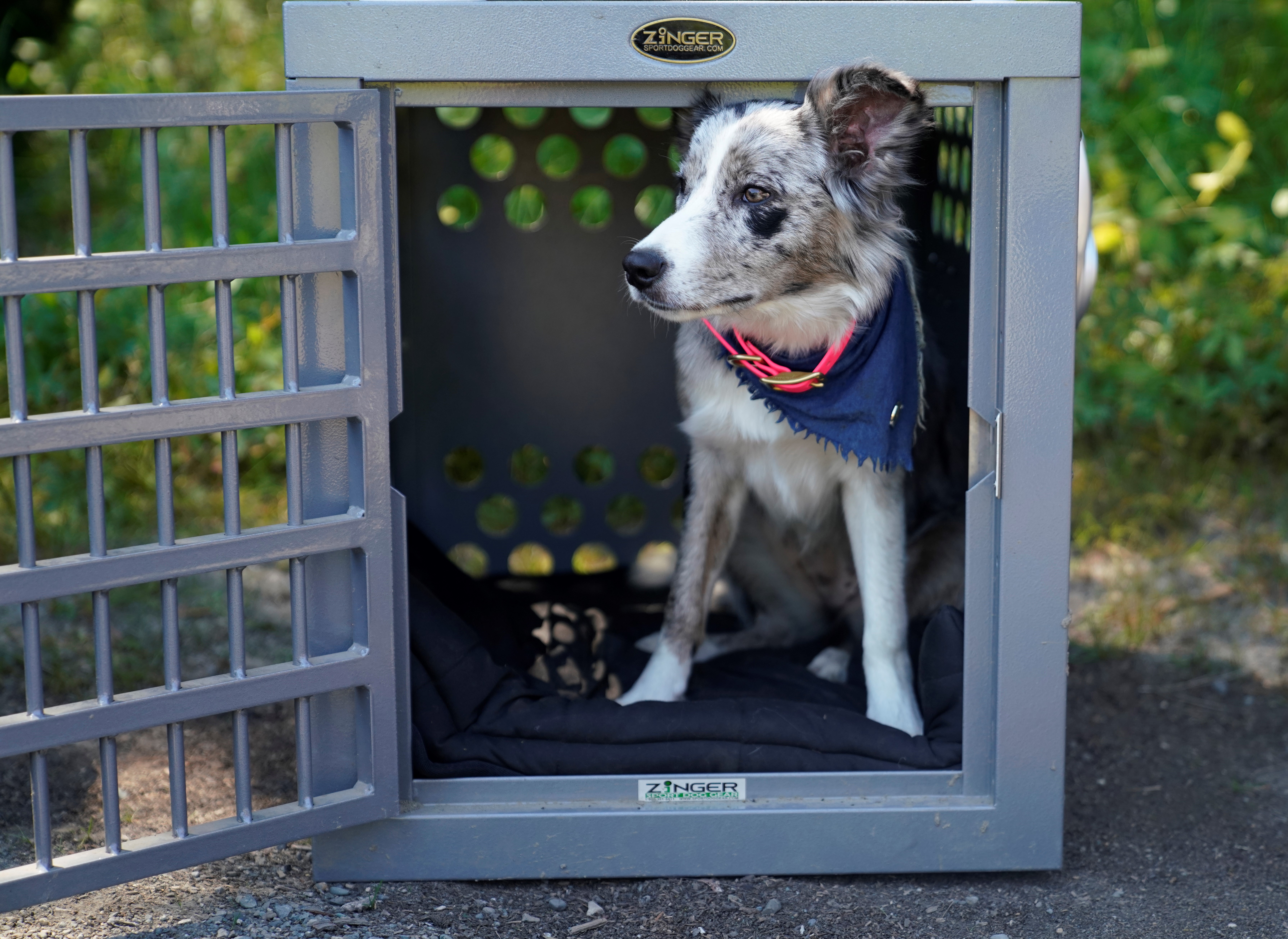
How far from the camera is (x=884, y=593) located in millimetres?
2332

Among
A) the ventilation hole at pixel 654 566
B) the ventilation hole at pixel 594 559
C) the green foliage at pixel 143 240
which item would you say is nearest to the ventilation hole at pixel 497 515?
the ventilation hole at pixel 594 559

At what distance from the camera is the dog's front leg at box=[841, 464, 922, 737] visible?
233cm

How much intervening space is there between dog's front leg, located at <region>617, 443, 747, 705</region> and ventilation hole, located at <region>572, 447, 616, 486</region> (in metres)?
0.96

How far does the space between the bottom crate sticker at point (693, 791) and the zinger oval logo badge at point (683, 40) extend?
3.80ft

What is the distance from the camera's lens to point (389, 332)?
6.02 feet

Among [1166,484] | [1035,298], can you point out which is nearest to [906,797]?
[1035,298]

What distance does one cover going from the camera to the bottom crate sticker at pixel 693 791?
2.03 meters

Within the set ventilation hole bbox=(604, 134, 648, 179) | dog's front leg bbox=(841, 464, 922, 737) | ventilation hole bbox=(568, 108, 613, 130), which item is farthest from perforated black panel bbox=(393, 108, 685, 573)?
dog's front leg bbox=(841, 464, 922, 737)

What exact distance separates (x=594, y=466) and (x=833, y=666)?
4.24ft

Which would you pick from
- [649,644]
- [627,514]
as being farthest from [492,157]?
[649,644]

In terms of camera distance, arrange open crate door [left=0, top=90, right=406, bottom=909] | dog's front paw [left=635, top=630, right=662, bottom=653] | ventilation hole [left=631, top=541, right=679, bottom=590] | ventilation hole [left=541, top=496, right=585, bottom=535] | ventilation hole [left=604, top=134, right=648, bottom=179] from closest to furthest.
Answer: open crate door [left=0, top=90, right=406, bottom=909]
dog's front paw [left=635, top=630, right=662, bottom=653]
ventilation hole [left=631, top=541, right=679, bottom=590]
ventilation hole [left=541, top=496, right=585, bottom=535]
ventilation hole [left=604, top=134, right=648, bottom=179]

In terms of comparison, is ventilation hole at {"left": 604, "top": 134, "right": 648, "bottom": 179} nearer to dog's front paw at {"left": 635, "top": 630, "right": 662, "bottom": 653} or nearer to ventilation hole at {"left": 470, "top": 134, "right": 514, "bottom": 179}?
ventilation hole at {"left": 470, "top": 134, "right": 514, "bottom": 179}

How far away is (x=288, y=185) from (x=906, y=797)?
1.39 m

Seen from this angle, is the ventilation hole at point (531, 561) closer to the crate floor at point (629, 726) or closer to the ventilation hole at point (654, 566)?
the ventilation hole at point (654, 566)
